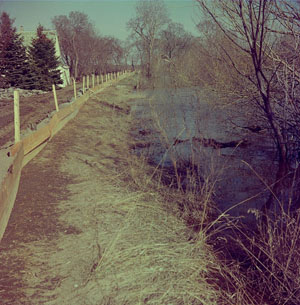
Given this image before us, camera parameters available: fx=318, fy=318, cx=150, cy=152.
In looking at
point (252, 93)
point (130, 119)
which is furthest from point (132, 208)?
point (130, 119)

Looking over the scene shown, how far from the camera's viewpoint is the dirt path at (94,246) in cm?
316

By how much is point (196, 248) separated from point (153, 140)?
7165mm

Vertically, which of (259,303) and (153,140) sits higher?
(153,140)

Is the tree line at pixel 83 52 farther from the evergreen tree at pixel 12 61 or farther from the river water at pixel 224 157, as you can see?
the river water at pixel 224 157

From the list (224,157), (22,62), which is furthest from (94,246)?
(22,62)

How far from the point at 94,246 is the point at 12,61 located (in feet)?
75.1

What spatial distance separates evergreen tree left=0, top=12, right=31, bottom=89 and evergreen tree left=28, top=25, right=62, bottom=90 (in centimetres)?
132

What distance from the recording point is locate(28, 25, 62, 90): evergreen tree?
26.5 meters

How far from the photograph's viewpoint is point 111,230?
14.2 ft

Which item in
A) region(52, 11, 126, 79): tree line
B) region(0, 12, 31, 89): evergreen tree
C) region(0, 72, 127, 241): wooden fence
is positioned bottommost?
region(0, 72, 127, 241): wooden fence

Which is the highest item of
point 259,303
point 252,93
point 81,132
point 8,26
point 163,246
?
point 8,26

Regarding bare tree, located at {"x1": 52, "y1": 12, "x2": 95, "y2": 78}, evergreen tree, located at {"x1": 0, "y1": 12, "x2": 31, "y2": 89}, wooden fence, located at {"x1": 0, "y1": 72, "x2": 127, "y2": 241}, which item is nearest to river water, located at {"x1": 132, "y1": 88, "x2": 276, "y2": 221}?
wooden fence, located at {"x1": 0, "y1": 72, "x2": 127, "y2": 241}

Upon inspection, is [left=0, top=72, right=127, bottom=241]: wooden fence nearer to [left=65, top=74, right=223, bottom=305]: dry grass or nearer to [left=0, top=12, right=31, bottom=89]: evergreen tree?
[left=65, top=74, right=223, bottom=305]: dry grass

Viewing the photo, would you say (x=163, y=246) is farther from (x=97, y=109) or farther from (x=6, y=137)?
(x=97, y=109)
